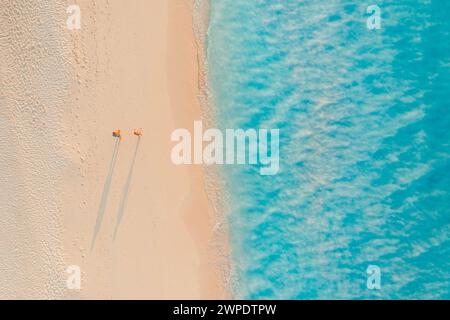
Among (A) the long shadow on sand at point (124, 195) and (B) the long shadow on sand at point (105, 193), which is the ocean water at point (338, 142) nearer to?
(A) the long shadow on sand at point (124, 195)

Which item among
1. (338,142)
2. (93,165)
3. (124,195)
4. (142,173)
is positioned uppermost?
(338,142)

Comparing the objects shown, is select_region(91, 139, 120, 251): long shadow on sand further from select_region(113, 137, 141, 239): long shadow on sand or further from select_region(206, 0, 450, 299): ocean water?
select_region(206, 0, 450, 299): ocean water

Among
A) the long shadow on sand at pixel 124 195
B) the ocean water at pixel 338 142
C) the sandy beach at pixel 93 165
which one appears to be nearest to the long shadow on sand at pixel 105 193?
the sandy beach at pixel 93 165

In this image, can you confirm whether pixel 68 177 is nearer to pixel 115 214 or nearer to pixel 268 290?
pixel 115 214

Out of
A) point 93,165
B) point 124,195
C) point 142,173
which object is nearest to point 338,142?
point 142,173

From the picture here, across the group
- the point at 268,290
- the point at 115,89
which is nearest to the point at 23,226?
the point at 115,89

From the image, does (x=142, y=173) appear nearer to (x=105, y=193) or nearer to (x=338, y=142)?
(x=105, y=193)
